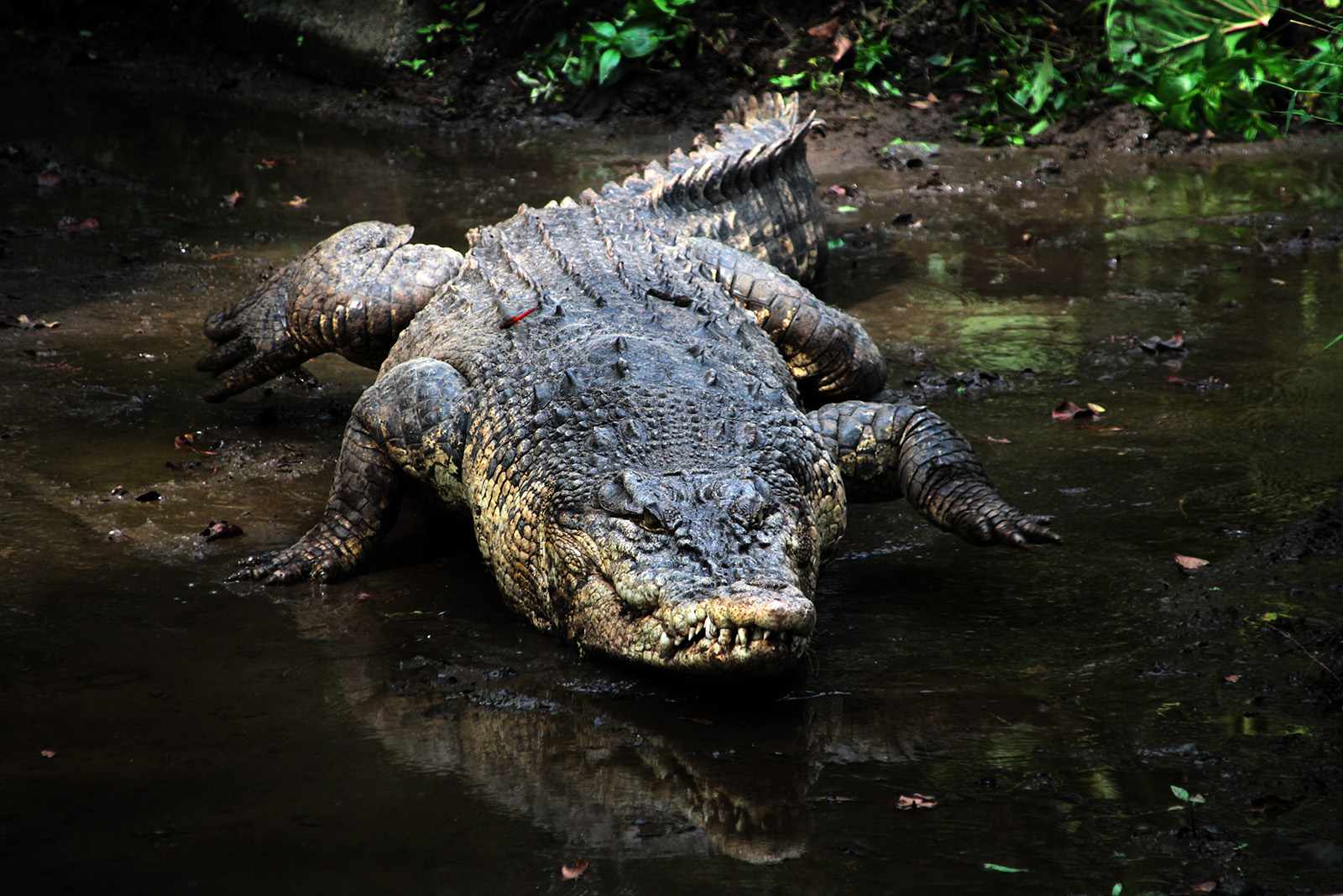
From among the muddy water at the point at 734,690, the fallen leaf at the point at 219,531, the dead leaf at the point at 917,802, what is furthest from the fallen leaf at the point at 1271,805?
the fallen leaf at the point at 219,531

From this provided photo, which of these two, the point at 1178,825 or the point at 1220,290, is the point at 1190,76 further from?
the point at 1178,825

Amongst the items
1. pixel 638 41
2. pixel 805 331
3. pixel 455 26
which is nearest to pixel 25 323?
pixel 805 331

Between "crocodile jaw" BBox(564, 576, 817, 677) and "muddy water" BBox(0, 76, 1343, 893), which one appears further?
"crocodile jaw" BBox(564, 576, 817, 677)

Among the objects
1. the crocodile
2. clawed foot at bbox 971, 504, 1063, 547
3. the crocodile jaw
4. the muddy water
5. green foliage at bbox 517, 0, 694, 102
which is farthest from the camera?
green foliage at bbox 517, 0, 694, 102

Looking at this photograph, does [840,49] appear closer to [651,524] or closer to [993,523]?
[993,523]

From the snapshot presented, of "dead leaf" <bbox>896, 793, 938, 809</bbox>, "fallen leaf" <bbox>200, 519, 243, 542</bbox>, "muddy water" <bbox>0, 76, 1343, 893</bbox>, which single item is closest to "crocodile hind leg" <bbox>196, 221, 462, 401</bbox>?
"muddy water" <bbox>0, 76, 1343, 893</bbox>

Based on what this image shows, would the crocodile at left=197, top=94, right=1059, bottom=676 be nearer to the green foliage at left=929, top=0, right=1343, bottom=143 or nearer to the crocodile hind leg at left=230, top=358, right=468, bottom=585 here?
the crocodile hind leg at left=230, top=358, right=468, bottom=585

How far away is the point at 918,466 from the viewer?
372 cm

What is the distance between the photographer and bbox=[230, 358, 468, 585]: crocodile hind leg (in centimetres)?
356

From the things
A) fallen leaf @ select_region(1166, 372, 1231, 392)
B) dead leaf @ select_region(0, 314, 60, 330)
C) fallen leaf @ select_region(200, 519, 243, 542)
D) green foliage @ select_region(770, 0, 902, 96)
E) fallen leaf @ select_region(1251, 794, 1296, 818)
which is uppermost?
fallen leaf @ select_region(1251, 794, 1296, 818)

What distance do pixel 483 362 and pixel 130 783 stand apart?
1.69 meters

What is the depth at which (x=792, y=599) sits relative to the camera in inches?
98.9

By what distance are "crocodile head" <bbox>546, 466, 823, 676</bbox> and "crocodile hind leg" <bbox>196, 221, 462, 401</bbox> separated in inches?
75.6

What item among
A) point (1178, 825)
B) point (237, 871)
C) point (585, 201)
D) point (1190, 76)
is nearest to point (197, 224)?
point (585, 201)
